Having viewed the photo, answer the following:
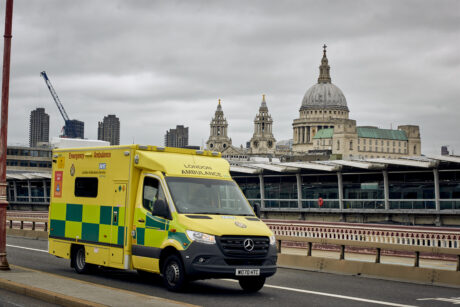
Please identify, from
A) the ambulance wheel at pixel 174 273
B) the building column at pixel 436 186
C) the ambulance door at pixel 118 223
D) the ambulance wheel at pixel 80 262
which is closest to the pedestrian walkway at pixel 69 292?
the ambulance wheel at pixel 174 273

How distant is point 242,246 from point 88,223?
15.4 ft

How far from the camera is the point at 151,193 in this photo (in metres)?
14.4

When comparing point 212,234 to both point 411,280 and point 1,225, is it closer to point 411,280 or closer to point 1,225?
point 1,225

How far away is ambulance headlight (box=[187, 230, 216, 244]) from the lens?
13.1 m

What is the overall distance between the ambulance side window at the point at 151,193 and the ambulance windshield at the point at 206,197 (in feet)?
0.91

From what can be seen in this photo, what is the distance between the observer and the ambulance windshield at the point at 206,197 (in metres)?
14.0

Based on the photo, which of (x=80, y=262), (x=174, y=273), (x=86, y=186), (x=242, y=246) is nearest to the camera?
(x=242, y=246)

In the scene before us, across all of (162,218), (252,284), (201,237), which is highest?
(162,218)

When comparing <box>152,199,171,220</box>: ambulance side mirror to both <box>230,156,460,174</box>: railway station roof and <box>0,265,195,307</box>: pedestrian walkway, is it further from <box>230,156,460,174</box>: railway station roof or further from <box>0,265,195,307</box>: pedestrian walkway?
<box>230,156,460,174</box>: railway station roof

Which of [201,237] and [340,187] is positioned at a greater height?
[340,187]

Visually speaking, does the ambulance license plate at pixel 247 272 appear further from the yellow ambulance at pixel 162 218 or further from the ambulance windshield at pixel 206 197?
the ambulance windshield at pixel 206 197

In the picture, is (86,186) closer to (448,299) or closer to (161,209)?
(161,209)

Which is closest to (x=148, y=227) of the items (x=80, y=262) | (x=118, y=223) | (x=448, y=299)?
(x=118, y=223)

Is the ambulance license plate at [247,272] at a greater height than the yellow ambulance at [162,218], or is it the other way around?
the yellow ambulance at [162,218]
